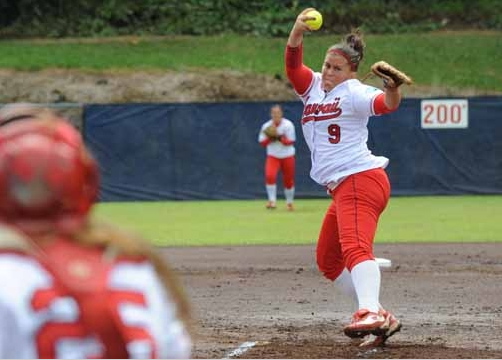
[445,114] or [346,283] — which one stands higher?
[346,283]

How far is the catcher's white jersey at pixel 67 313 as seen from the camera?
249 cm

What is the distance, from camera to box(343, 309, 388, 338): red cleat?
7613 millimetres

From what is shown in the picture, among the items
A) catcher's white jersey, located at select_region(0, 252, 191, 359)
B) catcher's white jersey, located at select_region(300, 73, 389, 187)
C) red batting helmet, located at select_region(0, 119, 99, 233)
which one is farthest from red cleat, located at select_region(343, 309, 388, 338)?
red batting helmet, located at select_region(0, 119, 99, 233)

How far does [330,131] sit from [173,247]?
7.76 metres

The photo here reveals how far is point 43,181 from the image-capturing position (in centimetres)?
250

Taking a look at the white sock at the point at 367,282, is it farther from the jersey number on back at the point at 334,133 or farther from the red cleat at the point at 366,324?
the jersey number on back at the point at 334,133

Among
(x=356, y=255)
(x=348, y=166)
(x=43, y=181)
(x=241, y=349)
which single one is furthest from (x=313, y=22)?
(x=43, y=181)

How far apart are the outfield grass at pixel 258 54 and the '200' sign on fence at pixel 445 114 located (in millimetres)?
6328

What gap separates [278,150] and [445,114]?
5497 millimetres

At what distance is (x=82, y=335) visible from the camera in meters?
2.53

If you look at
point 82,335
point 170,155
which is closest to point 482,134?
point 170,155

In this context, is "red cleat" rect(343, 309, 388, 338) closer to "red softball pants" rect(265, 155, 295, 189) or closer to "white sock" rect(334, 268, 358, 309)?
"white sock" rect(334, 268, 358, 309)

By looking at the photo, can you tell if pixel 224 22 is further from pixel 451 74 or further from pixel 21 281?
pixel 21 281

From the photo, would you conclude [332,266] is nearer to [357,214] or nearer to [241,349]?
[357,214]
